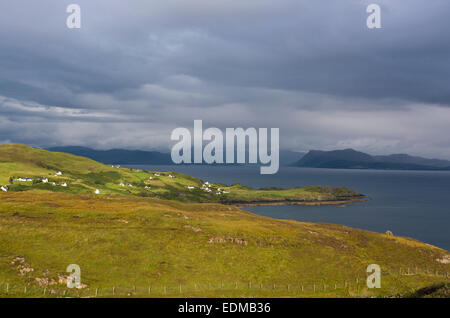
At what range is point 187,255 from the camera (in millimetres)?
72125

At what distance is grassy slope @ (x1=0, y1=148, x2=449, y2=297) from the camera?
55.9 metres

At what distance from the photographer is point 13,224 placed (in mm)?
78062

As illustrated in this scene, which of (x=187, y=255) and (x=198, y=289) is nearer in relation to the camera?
(x=198, y=289)

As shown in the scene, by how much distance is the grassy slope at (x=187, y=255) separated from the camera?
55906mm

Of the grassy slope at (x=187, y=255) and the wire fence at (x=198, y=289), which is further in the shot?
the grassy slope at (x=187, y=255)

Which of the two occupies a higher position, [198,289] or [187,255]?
[187,255]

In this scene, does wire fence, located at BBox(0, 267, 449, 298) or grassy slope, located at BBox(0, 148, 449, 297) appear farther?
grassy slope, located at BBox(0, 148, 449, 297)

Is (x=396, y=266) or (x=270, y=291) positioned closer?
(x=270, y=291)
